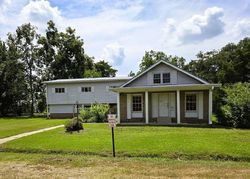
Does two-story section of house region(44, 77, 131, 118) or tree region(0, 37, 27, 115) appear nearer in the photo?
two-story section of house region(44, 77, 131, 118)

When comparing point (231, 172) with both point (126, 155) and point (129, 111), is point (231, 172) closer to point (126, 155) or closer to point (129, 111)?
point (126, 155)

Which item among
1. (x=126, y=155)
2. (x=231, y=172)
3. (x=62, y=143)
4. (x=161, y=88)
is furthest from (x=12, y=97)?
(x=231, y=172)

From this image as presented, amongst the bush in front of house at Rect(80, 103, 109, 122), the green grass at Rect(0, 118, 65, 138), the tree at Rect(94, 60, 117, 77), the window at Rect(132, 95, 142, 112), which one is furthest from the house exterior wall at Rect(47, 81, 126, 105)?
the tree at Rect(94, 60, 117, 77)

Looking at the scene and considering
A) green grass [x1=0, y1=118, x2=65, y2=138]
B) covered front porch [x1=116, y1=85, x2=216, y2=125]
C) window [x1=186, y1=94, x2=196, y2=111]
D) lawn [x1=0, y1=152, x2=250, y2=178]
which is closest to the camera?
lawn [x1=0, y1=152, x2=250, y2=178]

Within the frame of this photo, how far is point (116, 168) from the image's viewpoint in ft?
33.2

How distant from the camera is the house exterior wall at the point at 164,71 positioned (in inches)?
998

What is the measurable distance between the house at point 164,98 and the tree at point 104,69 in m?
39.8

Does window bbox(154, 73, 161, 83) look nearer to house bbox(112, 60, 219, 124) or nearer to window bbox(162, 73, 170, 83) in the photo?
house bbox(112, 60, 219, 124)

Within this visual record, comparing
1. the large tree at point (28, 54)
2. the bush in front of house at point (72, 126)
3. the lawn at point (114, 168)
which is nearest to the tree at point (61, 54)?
the large tree at point (28, 54)

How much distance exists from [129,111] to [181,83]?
501 centimetres

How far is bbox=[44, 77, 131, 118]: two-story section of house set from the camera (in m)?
37.0

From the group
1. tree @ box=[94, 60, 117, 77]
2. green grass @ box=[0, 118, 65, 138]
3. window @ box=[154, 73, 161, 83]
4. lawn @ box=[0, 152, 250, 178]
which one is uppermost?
tree @ box=[94, 60, 117, 77]

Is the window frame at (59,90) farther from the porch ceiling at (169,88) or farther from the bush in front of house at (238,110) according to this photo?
the bush in front of house at (238,110)

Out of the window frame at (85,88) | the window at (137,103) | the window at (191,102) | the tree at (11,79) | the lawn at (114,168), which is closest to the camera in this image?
the lawn at (114,168)
